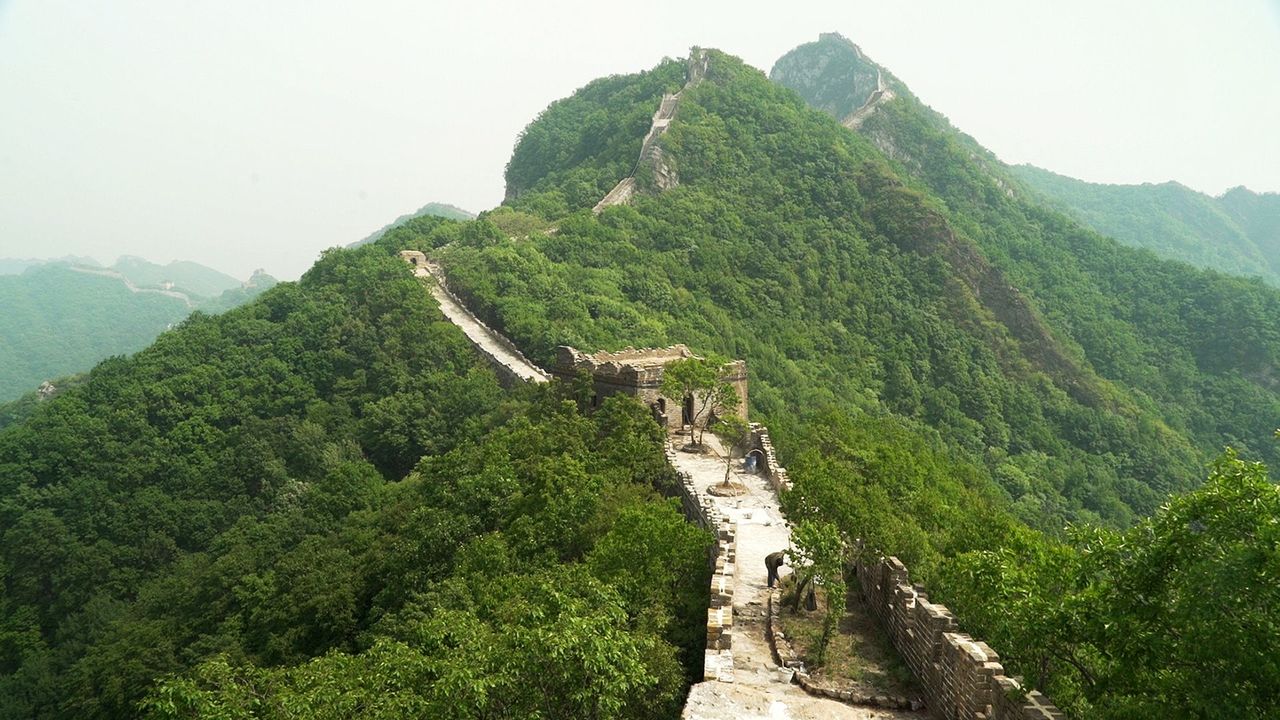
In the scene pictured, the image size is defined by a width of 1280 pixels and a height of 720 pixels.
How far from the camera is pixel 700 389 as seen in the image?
3275cm

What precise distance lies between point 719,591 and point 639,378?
17116 mm

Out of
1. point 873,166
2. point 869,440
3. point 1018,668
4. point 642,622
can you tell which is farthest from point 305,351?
point 873,166

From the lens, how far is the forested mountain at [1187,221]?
531ft

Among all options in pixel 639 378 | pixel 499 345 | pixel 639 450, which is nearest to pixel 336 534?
pixel 639 378

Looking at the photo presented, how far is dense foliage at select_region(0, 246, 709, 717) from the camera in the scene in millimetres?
13641

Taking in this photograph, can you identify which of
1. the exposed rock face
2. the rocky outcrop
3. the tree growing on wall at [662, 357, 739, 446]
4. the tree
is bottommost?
the tree

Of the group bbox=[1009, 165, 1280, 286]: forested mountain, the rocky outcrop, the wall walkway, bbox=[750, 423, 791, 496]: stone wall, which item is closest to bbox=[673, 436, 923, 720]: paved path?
the wall walkway

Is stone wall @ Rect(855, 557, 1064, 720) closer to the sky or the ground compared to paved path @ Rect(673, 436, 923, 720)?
closer to the sky

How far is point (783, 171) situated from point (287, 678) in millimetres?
82593

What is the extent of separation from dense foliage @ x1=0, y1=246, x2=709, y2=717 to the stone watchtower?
176cm

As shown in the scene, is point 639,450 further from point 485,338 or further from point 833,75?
point 833,75

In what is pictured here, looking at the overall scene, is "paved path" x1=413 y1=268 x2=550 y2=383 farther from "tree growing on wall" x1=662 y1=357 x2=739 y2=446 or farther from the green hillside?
the green hillside

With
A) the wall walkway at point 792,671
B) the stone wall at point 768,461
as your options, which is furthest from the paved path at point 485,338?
the wall walkway at point 792,671

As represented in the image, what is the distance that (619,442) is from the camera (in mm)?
28641
